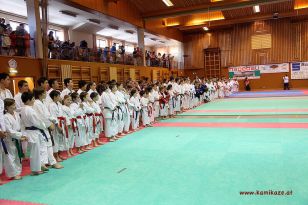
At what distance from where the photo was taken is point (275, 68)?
70.6 feet

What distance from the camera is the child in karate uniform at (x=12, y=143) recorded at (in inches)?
165

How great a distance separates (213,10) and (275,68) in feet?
28.2

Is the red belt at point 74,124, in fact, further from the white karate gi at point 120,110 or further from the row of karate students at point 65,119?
the white karate gi at point 120,110

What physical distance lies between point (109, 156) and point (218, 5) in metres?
13.2

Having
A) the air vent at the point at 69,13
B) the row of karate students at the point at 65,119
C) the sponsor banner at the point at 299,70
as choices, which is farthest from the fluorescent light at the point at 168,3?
the sponsor banner at the point at 299,70

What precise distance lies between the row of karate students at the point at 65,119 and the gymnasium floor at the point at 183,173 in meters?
0.34

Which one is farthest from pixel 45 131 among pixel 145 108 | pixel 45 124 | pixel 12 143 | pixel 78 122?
pixel 145 108

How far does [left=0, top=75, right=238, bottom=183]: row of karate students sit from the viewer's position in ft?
14.4

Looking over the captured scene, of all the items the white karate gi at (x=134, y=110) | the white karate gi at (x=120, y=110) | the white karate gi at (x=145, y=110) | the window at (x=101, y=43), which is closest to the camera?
the white karate gi at (x=120, y=110)

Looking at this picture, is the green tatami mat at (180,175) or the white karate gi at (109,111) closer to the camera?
the green tatami mat at (180,175)

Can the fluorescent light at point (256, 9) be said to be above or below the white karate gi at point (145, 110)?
above

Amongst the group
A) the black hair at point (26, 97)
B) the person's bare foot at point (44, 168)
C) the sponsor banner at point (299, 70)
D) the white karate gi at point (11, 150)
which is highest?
the sponsor banner at point (299, 70)

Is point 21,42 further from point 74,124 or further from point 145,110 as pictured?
point 74,124

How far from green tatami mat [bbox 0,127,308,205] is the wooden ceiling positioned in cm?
1154
